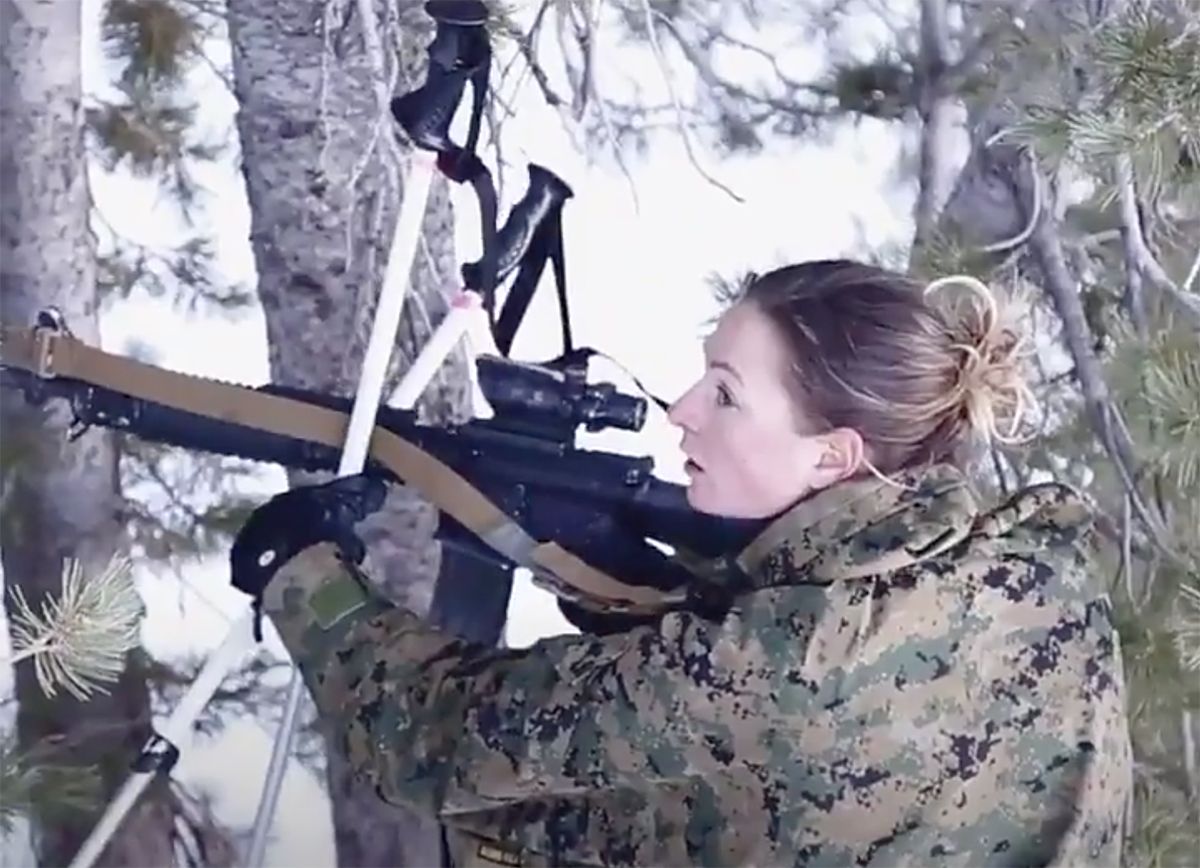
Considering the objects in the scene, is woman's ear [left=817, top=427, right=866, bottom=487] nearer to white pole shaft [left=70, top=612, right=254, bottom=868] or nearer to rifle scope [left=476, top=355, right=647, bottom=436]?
rifle scope [left=476, top=355, right=647, bottom=436]

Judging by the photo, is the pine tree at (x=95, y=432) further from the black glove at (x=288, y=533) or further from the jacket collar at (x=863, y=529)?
the jacket collar at (x=863, y=529)

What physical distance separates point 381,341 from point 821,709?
349mm

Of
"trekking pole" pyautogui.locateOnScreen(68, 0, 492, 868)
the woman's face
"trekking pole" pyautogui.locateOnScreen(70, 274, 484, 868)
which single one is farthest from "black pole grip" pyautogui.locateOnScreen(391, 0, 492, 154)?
the woman's face

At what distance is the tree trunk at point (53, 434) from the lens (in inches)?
35.6

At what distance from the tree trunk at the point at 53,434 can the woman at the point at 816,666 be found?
21 cm

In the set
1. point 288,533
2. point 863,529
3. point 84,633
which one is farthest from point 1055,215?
point 84,633

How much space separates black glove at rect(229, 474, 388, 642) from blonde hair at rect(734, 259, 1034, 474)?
24cm

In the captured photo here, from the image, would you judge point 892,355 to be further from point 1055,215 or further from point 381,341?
point 1055,215

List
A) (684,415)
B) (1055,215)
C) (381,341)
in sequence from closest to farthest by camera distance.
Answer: (684,415)
(381,341)
(1055,215)

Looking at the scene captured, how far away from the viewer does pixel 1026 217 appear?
110cm

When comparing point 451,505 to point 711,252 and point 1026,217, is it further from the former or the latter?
point 1026,217

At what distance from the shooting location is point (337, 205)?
960 millimetres

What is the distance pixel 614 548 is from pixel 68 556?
0.34m

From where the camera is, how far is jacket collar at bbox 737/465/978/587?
0.68 metres
